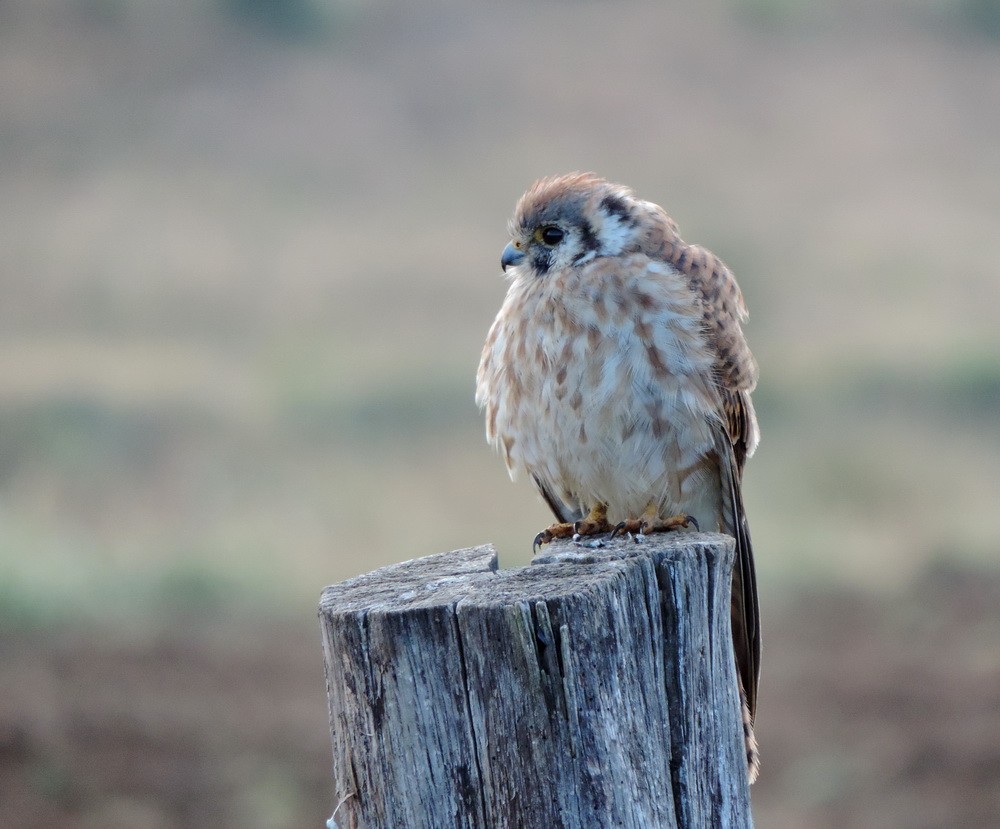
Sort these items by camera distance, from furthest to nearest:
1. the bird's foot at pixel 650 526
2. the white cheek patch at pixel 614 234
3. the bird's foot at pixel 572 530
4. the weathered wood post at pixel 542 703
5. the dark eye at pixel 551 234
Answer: the dark eye at pixel 551 234 → the white cheek patch at pixel 614 234 → the bird's foot at pixel 572 530 → the bird's foot at pixel 650 526 → the weathered wood post at pixel 542 703

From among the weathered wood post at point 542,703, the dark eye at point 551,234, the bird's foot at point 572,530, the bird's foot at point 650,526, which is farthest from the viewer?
the dark eye at point 551,234

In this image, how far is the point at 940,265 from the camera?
13.1 meters

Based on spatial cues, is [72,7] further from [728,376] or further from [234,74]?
[728,376]

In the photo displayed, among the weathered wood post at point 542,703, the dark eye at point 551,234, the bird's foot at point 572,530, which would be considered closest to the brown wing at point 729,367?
the dark eye at point 551,234

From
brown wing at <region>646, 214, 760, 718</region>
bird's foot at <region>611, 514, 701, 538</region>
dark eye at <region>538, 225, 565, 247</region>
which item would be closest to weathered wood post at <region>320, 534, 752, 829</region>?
bird's foot at <region>611, 514, 701, 538</region>

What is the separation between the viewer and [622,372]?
11.5ft

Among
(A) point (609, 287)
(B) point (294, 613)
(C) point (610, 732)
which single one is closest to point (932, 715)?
(B) point (294, 613)

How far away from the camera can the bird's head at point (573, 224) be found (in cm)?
376

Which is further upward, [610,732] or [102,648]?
[610,732]

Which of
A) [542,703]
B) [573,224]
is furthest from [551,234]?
[542,703]

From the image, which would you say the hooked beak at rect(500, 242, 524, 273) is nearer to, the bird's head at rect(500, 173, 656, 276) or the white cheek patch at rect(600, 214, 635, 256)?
the bird's head at rect(500, 173, 656, 276)

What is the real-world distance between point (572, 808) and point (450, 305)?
1026 centimetres

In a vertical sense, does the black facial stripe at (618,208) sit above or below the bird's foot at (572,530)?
above

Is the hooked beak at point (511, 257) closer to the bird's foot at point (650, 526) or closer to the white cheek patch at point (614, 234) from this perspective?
the white cheek patch at point (614, 234)
